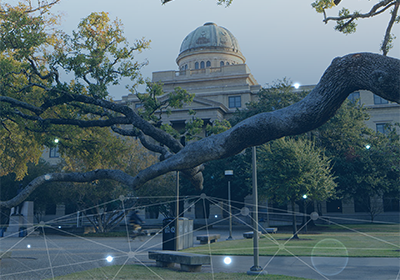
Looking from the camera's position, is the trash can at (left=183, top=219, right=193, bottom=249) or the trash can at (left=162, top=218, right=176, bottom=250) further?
the trash can at (left=183, top=219, right=193, bottom=249)

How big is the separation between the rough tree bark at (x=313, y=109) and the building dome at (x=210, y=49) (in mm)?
75182

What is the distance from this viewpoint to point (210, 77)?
65.4m

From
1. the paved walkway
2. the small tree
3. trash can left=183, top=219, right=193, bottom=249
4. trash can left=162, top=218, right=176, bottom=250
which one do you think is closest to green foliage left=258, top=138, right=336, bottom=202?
the small tree

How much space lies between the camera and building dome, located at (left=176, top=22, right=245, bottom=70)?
78.6 meters

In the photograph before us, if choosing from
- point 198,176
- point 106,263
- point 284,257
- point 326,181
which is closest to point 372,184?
point 326,181

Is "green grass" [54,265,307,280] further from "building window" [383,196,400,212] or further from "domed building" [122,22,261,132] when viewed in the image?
"building window" [383,196,400,212]

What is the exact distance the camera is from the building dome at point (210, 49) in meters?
78.6

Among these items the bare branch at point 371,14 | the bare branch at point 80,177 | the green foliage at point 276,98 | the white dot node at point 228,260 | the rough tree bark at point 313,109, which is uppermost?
the green foliage at point 276,98

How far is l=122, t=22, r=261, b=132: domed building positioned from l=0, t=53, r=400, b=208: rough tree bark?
41.1 m

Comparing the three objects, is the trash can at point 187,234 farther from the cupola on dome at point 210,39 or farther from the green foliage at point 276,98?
the cupola on dome at point 210,39

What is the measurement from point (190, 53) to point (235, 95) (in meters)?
21.7

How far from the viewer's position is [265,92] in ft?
136

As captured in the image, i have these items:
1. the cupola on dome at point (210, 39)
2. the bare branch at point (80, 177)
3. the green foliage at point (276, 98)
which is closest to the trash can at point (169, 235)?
the bare branch at point (80, 177)

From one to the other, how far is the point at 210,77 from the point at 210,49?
1550cm
